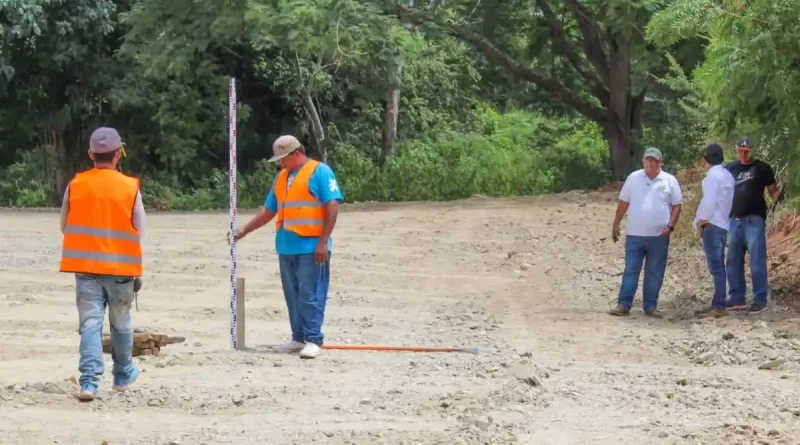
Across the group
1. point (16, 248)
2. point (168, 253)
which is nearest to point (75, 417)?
point (168, 253)

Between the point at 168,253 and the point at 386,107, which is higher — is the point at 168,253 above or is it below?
below

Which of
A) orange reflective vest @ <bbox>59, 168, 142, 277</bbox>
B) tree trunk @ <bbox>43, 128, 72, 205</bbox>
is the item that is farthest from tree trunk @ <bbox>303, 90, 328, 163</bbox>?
orange reflective vest @ <bbox>59, 168, 142, 277</bbox>

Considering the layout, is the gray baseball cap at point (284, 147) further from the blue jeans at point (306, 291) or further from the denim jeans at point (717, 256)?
the denim jeans at point (717, 256)

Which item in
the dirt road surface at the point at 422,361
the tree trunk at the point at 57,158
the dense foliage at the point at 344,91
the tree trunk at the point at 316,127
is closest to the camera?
the dirt road surface at the point at 422,361

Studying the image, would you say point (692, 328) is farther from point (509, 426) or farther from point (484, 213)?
point (484, 213)

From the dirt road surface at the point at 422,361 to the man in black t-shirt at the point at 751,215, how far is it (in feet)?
1.33

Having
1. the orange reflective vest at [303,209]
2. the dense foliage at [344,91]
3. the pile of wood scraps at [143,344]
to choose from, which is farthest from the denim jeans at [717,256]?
the dense foliage at [344,91]

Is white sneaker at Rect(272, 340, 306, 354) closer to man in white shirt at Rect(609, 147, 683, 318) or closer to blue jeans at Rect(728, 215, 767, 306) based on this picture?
man in white shirt at Rect(609, 147, 683, 318)

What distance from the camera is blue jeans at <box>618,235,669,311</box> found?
42.6 feet

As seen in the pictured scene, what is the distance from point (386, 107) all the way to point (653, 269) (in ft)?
72.3

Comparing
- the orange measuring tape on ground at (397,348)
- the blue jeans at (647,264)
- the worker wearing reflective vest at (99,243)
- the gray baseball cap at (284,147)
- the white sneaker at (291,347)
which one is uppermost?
the gray baseball cap at (284,147)

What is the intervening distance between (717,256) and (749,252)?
342 millimetres

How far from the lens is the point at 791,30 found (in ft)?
38.3

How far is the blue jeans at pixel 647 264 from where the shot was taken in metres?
13.0
